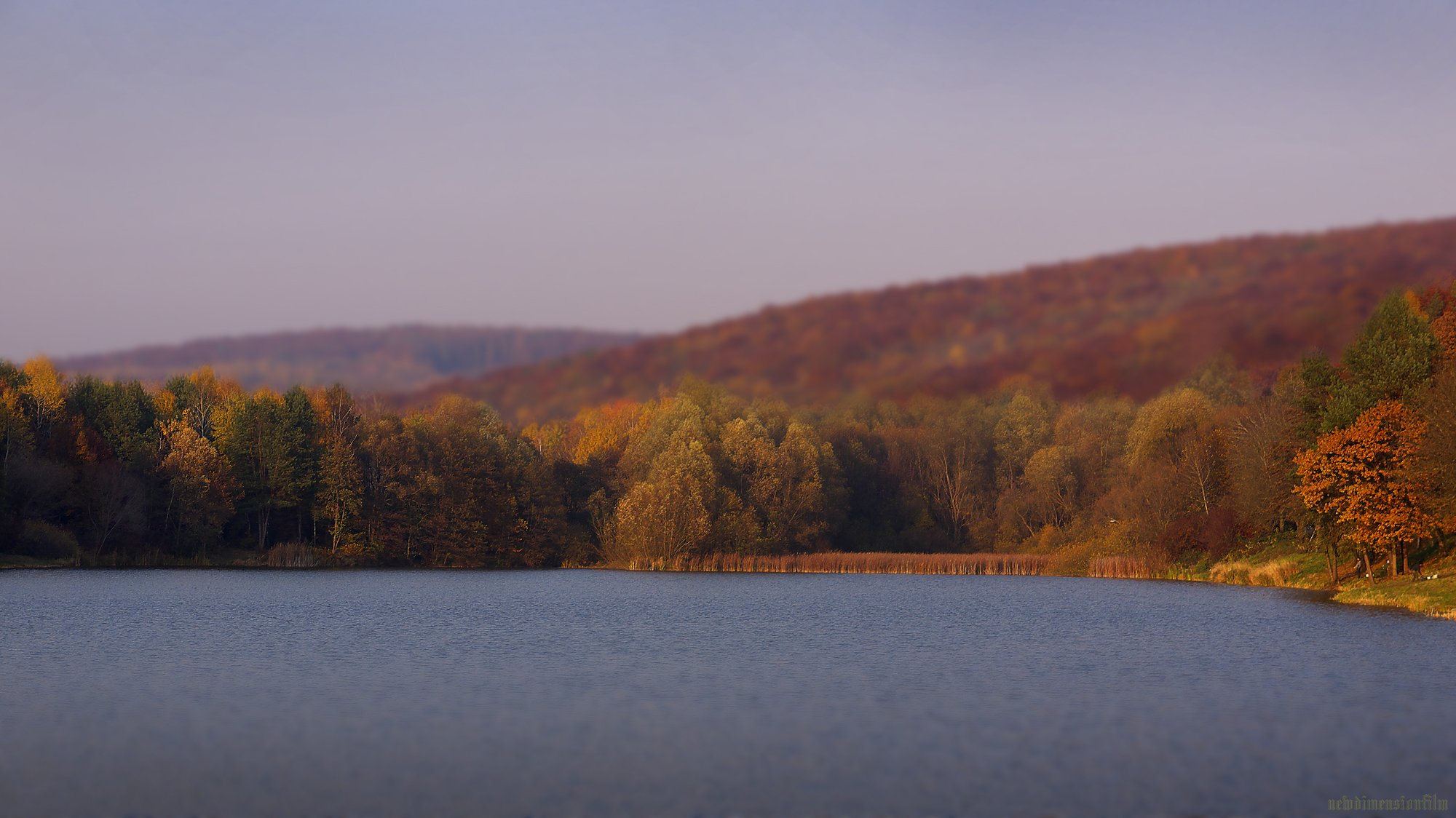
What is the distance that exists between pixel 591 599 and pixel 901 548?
47.4 meters

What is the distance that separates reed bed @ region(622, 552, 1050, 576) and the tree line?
88 centimetres

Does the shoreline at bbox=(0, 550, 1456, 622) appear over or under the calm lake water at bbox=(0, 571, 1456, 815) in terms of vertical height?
under

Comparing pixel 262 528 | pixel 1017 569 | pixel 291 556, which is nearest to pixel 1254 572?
pixel 1017 569

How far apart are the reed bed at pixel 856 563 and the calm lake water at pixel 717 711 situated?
3033cm

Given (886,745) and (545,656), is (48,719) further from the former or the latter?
(886,745)

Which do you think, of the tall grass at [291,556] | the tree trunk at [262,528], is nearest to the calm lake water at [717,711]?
the tall grass at [291,556]

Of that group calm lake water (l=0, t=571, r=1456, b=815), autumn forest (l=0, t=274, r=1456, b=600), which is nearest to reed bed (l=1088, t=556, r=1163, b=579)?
autumn forest (l=0, t=274, r=1456, b=600)

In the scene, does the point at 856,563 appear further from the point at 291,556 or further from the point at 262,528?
the point at 262,528

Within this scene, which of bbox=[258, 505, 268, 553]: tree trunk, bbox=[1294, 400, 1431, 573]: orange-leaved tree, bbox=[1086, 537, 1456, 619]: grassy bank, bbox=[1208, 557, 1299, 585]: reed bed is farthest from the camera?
bbox=[258, 505, 268, 553]: tree trunk

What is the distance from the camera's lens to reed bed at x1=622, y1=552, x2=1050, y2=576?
7700cm

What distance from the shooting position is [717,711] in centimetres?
2453

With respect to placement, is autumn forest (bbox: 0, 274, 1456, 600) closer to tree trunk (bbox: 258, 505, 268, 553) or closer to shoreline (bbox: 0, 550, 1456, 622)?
tree trunk (bbox: 258, 505, 268, 553)

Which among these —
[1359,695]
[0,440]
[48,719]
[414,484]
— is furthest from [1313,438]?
[0,440]

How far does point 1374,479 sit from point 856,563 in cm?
3866
